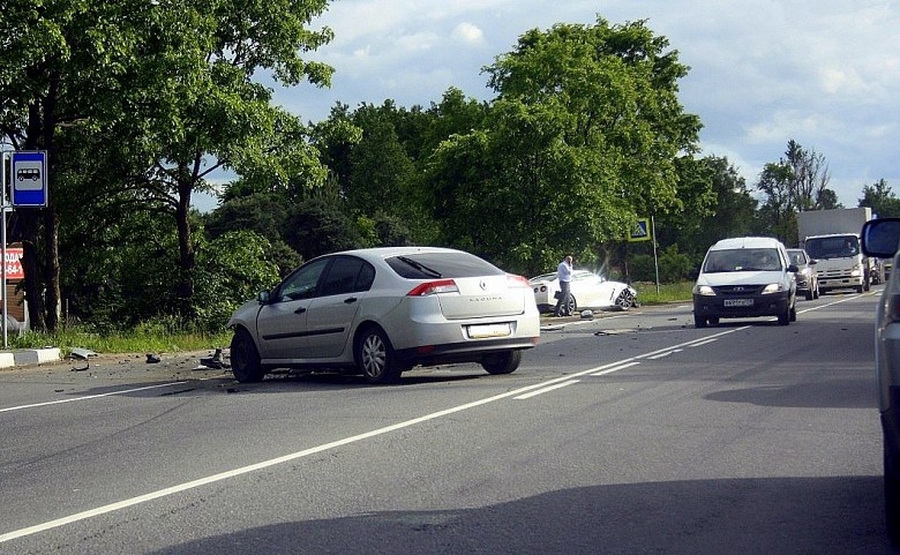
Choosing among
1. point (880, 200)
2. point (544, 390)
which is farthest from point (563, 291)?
point (880, 200)

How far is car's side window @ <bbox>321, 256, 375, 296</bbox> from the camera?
14.3 metres

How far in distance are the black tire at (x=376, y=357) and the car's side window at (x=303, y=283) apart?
120cm

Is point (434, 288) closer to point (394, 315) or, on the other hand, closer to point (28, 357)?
point (394, 315)

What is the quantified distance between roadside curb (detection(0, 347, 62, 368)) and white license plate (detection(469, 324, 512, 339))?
29.0 ft

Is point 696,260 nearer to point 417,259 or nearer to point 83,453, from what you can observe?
point 417,259

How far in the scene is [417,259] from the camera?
47.2 feet

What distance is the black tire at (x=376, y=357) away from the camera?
13734mm

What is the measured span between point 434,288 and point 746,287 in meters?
12.8

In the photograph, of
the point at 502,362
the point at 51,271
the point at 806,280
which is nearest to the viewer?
the point at 502,362

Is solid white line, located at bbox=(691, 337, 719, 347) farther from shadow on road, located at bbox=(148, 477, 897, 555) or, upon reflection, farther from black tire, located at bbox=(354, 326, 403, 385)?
shadow on road, located at bbox=(148, 477, 897, 555)

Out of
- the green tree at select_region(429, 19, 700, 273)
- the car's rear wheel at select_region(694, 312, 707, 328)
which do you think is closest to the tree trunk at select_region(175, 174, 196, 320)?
the car's rear wheel at select_region(694, 312, 707, 328)

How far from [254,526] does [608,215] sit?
129 ft

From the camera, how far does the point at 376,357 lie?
13.9 m

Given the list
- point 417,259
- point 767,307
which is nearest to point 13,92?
point 417,259
